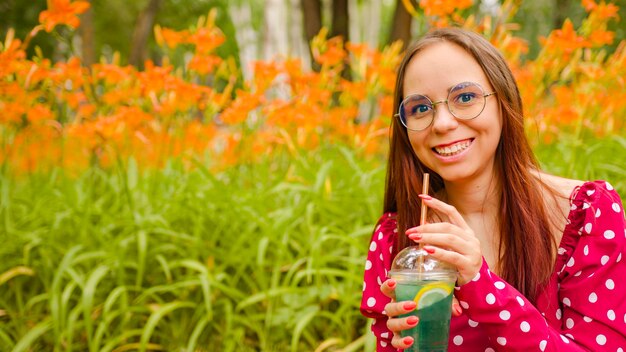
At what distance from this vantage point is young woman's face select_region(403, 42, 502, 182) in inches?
53.3

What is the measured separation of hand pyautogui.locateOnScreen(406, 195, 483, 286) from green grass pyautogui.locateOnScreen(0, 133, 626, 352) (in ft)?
3.49

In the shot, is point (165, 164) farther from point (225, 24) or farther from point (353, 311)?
point (225, 24)

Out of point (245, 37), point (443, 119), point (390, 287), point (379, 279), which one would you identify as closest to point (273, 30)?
point (245, 37)

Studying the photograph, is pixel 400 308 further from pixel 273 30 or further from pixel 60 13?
pixel 273 30

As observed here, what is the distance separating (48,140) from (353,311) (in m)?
2.21

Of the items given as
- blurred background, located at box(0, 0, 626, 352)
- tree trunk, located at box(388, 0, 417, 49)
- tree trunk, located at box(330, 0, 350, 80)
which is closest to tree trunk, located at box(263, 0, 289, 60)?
tree trunk, located at box(330, 0, 350, 80)

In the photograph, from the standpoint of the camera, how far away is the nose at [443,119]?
1339mm

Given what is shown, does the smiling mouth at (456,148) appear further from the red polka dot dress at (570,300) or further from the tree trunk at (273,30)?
the tree trunk at (273,30)

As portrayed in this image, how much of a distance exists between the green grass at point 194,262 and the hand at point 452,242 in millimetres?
1065

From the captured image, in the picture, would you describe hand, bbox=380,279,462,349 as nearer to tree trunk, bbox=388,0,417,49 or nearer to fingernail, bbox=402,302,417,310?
fingernail, bbox=402,302,417,310

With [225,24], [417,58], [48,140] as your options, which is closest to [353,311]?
[417,58]

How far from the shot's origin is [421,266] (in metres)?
1.11

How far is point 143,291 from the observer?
8.27 feet

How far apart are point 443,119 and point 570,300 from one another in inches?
17.6
